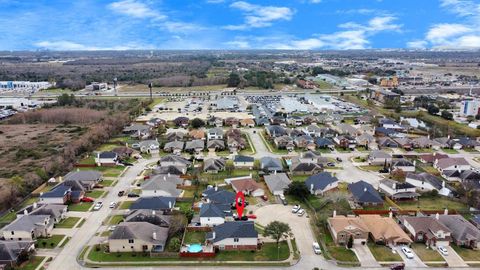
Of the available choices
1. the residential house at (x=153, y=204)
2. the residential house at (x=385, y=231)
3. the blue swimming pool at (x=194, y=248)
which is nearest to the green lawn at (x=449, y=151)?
the residential house at (x=385, y=231)

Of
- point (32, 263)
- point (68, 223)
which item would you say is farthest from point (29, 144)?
point (32, 263)

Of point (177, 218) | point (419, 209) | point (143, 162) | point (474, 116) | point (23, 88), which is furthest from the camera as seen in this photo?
point (23, 88)

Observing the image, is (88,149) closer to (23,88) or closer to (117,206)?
(117,206)

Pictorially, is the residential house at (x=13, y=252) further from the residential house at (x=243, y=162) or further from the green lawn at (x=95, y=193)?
the residential house at (x=243, y=162)

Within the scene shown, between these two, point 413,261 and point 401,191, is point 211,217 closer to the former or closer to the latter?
point 413,261

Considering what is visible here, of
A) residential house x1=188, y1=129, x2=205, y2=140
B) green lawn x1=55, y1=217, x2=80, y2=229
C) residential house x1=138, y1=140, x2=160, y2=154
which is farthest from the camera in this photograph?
residential house x1=188, y1=129, x2=205, y2=140

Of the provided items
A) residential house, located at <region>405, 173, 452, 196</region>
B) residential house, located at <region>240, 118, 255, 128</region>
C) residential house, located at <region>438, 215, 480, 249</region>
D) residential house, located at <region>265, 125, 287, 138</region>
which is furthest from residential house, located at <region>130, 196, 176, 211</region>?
residential house, located at <region>240, 118, 255, 128</region>

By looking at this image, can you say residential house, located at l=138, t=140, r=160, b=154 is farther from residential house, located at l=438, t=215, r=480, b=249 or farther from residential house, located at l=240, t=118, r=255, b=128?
residential house, located at l=438, t=215, r=480, b=249

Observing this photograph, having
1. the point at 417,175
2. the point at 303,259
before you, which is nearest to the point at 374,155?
the point at 417,175
